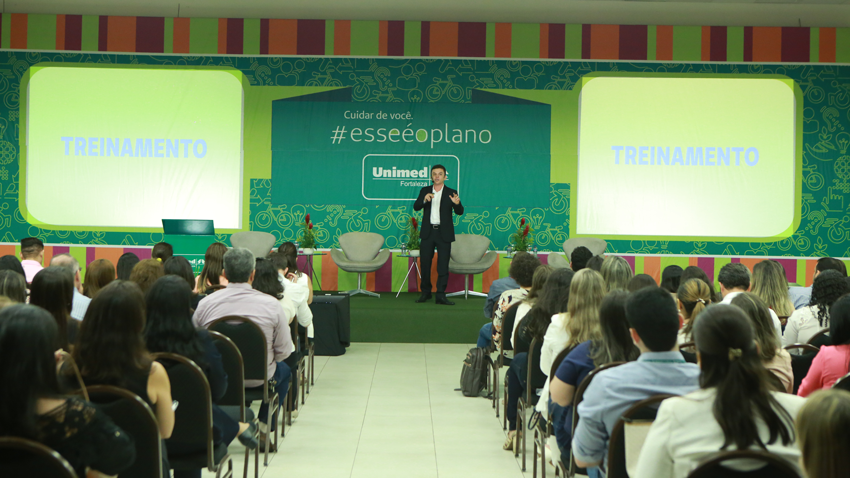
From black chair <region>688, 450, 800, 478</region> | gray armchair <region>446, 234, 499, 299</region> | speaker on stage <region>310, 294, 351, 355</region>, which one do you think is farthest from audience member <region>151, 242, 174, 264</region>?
black chair <region>688, 450, 800, 478</region>

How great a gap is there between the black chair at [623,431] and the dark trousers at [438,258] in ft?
19.8

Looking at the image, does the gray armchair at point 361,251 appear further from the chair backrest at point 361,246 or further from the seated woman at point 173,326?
the seated woman at point 173,326

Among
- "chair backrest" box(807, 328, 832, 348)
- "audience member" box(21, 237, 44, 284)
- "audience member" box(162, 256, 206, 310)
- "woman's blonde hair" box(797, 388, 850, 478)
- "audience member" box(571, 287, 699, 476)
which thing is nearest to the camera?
"woman's blonde hair" box(797, 388, 850, 478)

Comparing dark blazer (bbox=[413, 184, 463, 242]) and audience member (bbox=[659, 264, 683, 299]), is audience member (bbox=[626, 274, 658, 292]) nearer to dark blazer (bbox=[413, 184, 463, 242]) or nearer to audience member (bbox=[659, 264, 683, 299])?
audience member (bbox=[659, 264, 683, 299])

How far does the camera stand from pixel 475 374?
5.16 metres

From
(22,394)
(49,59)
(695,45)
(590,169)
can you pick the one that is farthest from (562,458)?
(49,59)

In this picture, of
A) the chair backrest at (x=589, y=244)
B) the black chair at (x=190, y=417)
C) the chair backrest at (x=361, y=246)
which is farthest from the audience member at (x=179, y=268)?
the chair backrest at (x=589, y=244)

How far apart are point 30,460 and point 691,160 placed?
9.12 metres

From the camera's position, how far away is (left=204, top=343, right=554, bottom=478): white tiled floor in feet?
11.7

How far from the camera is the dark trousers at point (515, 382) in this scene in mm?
3748

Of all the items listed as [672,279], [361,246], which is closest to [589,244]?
[361,246]

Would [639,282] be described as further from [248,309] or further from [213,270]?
[213,270]

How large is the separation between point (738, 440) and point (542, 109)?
8105mm

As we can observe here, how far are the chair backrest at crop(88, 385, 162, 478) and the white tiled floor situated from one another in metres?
1.49
